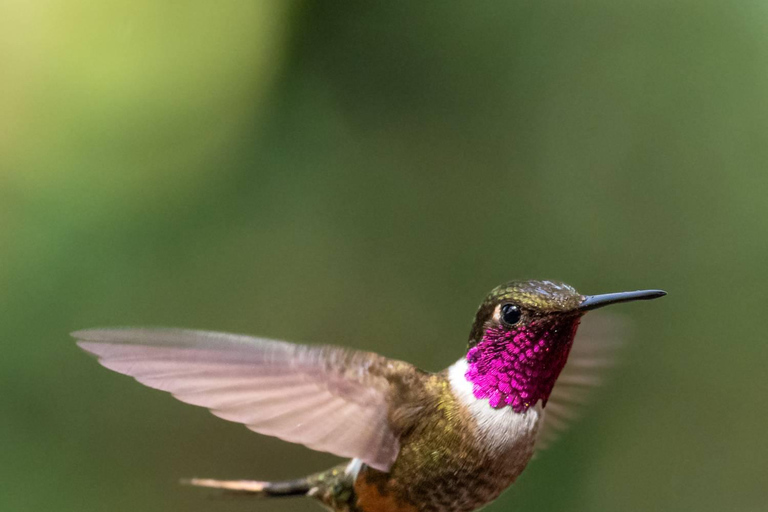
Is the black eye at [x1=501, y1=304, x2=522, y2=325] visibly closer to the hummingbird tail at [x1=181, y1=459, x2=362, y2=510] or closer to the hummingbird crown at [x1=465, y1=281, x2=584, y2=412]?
the hummingbird crown at [x1=465, y1=281, x2=584, y2=412]

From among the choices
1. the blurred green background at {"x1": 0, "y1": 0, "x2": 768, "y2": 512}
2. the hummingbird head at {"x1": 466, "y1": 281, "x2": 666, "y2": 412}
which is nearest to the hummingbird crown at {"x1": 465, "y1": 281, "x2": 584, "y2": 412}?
the hummingbird head at {"x1": 466, "y1": 281, "x2": 666, "y2": 412}

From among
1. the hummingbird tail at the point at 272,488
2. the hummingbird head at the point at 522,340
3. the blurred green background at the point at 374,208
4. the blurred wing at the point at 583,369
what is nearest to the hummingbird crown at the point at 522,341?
the hummingbird head at the point at 522,340

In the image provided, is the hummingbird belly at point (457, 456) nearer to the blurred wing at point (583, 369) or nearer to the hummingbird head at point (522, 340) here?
the hummingbird head at point (522, 340)

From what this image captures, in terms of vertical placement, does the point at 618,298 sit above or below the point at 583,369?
above

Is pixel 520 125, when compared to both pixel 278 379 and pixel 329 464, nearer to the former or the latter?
pixel 329 464

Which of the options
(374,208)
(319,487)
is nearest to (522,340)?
(319,487)

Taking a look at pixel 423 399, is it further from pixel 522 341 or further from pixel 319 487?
pixel 319 487

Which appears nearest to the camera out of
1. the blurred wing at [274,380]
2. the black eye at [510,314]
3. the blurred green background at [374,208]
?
the blurred wing at [274,380]

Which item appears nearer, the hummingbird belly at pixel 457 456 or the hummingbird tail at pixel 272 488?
the hummingbird belly at pixel 457 456
